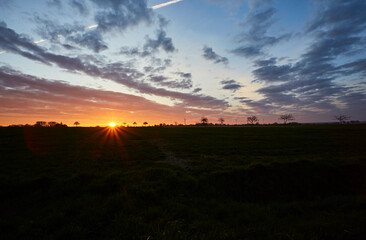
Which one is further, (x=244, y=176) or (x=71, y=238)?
(x=244, y=176)

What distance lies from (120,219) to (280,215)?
6775mm

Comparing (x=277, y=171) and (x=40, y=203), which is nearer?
(x=40, y=203)

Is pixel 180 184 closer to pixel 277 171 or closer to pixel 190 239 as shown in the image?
pixel 190 239

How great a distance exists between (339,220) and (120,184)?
10.3 meters

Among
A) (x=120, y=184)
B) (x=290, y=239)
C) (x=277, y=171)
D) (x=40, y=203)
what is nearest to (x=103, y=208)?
(x=120, y=184)

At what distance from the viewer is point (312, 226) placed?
513 cm

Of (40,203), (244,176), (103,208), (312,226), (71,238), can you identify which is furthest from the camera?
(244,176)

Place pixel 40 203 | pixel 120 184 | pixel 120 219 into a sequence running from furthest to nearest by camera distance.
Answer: pixel 120 184 → pixel 40 203 → pixel 120 219

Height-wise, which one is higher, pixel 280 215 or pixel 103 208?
pixel 103 208

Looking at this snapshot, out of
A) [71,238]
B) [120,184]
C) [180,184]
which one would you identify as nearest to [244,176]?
[180,184]

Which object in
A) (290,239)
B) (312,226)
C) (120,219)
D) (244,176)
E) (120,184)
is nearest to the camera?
(290,239)

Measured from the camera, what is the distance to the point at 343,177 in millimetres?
11156

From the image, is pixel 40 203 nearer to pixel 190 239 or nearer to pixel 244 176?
pixel 190 239

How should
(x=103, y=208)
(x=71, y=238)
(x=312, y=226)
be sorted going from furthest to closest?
(x=103, y=208) → (x=312, y=226) → (x=71, y=238)
